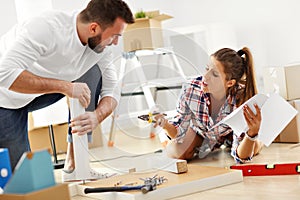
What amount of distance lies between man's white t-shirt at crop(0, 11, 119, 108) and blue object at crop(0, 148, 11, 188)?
52 cm

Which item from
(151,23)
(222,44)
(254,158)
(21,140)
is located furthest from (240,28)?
(21,140)

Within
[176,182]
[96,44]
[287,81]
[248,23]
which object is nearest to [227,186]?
[176,182]

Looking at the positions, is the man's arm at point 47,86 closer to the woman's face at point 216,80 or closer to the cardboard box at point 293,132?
the woman's face at point 216,80

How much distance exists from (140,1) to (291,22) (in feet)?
3.36

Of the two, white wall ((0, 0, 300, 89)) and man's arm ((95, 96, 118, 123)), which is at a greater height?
white wall ((0, 0, 300, 89))

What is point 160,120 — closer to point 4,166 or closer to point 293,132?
point 4,166

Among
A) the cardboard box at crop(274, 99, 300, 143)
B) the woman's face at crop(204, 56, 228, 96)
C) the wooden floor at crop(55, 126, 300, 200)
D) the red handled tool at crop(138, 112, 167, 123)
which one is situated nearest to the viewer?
the wooden floor at crop(55, 126, 300, 200)

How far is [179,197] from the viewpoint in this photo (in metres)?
1.42

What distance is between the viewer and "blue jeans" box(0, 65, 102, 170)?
5.25 ft

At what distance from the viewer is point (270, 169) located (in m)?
1.58

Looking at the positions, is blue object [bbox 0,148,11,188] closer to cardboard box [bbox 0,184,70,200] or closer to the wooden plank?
cardboard box [bbox 0,184,70,200]

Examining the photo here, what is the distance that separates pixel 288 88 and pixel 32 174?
164cm

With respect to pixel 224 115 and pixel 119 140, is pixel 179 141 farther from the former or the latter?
pixel 119 140

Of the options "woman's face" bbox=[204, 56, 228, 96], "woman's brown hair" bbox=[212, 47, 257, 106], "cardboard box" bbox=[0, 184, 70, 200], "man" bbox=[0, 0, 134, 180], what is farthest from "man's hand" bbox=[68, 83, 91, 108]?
"cardboard box" bbox=[0, 184, 70, 200]
